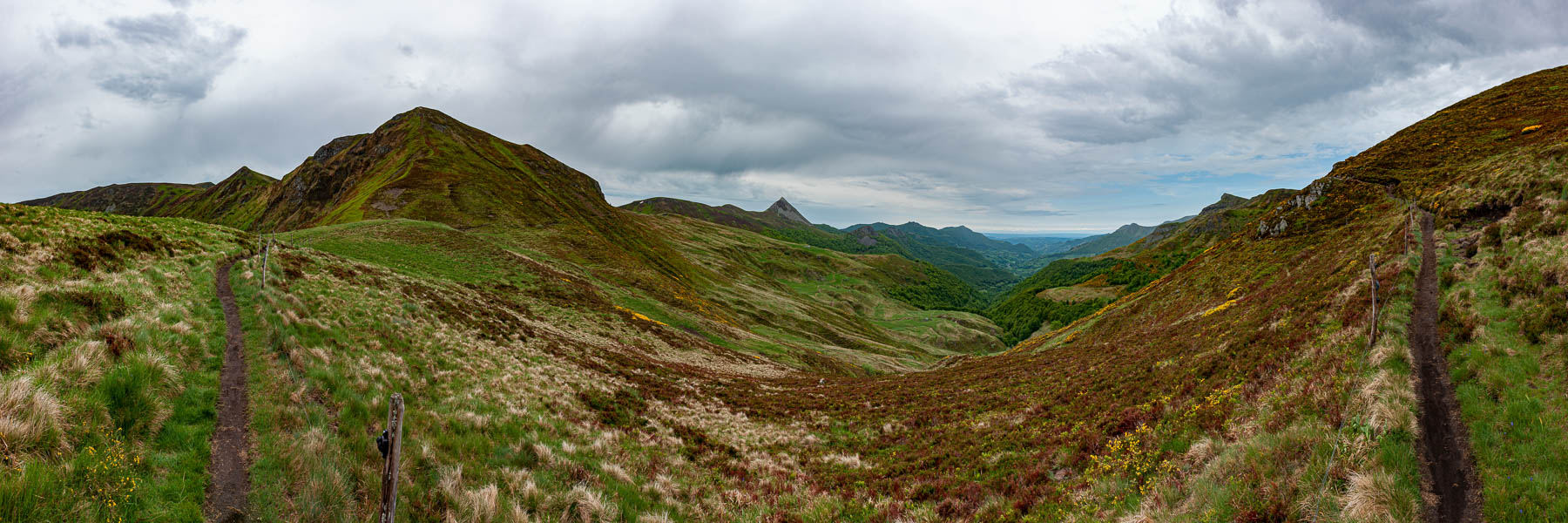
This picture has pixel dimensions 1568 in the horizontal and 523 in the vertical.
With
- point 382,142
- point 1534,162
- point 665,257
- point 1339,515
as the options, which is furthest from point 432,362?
point 382,142

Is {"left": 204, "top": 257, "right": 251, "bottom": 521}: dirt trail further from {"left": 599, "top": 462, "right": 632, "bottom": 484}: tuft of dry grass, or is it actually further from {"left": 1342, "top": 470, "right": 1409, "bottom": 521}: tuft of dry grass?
{"left": 1342, "top": 470, "right": 1409, "bottom": 521}: tuft of dry grass

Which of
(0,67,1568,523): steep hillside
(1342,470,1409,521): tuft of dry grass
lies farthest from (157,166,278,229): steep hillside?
(1342,470,1409,521): tuft of dry grass

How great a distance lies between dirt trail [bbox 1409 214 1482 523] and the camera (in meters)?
6.90

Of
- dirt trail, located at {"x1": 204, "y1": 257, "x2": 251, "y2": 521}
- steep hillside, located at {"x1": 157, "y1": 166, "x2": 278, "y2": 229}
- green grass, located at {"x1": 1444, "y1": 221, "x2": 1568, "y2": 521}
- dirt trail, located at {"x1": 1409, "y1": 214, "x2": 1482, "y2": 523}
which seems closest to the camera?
dirt trail, located at {"x1": 204, "y1": 257, "x2": 251, "y2": 521}

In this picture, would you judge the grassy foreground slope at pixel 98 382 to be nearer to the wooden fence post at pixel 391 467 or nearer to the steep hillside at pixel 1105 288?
the wooden fence post at pixel 391 467

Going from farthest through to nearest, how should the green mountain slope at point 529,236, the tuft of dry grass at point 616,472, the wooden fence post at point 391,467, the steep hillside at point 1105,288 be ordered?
1. the steep hillside at point 1105,288
2. the green mountain slope at point 529,236
3. the tuft of dry grass at point 616,472
4. the wooden fence post at point 391,467

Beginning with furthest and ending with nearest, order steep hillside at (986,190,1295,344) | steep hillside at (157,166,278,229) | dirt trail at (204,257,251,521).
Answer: steep hillside at (986,190,1295,344)
steep hillside at (157,166,278,229)
dirt trail at (204,257,251,521)

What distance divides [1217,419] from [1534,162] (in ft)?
95.9

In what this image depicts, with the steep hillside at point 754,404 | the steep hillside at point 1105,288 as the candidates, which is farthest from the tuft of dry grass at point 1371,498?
the steep hillside at point 1105,288

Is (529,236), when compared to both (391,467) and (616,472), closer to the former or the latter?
(616,472)

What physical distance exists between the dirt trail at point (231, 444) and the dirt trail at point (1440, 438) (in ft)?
53.2

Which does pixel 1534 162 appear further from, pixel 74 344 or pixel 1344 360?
pixel 74 344

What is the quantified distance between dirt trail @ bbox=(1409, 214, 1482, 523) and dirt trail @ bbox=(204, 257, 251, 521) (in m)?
16.2

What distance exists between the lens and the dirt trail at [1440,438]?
6.90 meters
